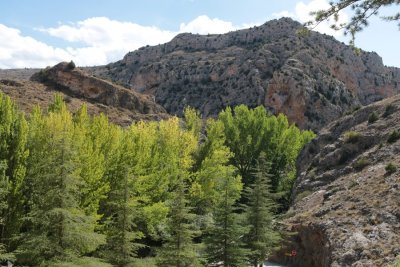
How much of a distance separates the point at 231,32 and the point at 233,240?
5314 inches

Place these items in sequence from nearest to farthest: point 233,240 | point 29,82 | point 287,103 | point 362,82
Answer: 1. point 233,240
2. point 29,82
3. point 287,103
4. point 362,82

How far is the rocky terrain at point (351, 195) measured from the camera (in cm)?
2858

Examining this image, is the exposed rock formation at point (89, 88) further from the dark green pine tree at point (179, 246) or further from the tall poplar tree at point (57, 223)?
the tall poplar tree at point (57, 223)

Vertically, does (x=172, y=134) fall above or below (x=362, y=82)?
below

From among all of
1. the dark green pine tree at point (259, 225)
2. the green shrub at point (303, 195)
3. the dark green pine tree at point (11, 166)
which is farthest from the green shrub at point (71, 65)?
the dark green pine tree at point (259, 225)

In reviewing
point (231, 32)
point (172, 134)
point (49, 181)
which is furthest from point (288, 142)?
point (231, 32)

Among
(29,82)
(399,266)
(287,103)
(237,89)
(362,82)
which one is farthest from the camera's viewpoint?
(362,82)

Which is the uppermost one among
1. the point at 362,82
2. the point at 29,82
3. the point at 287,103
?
Result: the point at 362,82

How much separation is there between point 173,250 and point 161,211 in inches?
280

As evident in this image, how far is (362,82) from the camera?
129250 millimetres

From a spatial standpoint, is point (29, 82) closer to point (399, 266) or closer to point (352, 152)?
point (352, 152)

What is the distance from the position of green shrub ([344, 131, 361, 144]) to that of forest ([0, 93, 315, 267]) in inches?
555

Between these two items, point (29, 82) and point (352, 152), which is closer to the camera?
point (352, 152)

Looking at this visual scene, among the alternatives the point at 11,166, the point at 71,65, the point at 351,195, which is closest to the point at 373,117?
the point at 351,195
